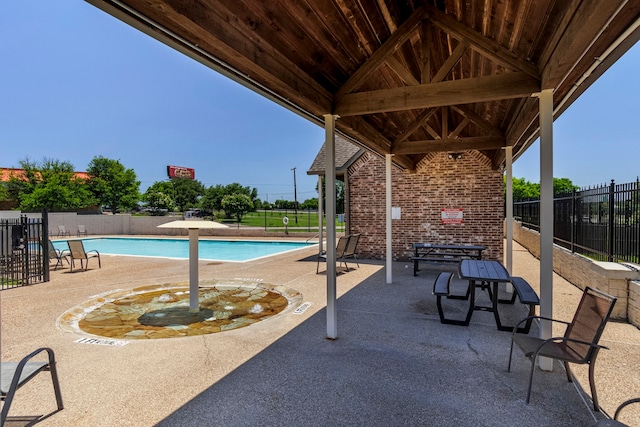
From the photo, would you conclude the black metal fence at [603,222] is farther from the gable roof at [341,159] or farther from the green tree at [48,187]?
the green tree at [48,187]

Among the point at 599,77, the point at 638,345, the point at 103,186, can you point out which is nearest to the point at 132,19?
the point at 599,77

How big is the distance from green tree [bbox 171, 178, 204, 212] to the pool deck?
5070cm

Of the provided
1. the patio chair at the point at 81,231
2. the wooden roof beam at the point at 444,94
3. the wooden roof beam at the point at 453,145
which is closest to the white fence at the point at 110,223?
the patio chair at the point at 81,231

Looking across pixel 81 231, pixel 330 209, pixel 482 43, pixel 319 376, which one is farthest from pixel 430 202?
pixel 81 231

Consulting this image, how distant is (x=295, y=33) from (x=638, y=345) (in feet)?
17.4

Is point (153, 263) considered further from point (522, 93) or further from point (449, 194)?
point (522, 93)

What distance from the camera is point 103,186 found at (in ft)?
139

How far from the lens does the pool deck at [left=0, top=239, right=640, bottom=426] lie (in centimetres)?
265

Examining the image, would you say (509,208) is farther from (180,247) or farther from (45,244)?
(180,247)

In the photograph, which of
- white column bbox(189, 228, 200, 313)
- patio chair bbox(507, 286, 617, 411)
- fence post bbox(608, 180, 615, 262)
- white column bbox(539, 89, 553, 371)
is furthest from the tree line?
patio chair bbox(507, 286, 617, 411)

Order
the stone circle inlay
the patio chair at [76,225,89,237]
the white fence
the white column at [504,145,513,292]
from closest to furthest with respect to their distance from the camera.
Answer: the stone circle inlay, the white column at [504,145,513,292], the patio chair at [76,225,89,237], the white fence

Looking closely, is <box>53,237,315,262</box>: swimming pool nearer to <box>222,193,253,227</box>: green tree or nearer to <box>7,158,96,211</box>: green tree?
<box>222,193,253,227</box>: green tree

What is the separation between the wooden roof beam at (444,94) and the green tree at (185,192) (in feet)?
170

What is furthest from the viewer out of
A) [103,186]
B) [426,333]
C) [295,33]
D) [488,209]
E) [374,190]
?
[103,186]
